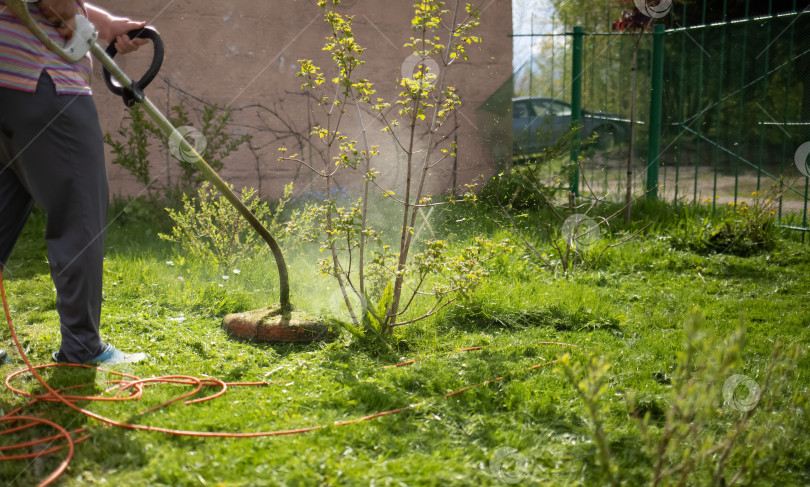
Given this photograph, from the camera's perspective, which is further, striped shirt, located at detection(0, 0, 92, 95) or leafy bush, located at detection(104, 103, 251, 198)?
leafy bush, located at detection(104, 103, 251, 198)

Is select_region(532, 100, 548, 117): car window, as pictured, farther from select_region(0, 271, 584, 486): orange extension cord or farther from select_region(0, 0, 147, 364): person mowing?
select_region(0, 0, 147, 364): person mowing

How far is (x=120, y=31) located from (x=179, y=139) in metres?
0.58

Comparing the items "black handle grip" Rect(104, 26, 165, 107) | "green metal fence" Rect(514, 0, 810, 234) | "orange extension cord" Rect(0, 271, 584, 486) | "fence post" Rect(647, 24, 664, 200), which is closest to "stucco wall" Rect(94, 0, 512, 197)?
"green metal fence" Rect(514, 0, 810, 234)

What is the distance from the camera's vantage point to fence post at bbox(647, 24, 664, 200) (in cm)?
693

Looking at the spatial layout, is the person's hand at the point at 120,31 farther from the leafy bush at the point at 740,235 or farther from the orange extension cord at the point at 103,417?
the leafy bush at the point at 740,235

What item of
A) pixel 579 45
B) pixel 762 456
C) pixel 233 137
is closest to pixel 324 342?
pixel 762 456

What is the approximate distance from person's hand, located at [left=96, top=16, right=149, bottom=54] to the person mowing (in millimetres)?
170

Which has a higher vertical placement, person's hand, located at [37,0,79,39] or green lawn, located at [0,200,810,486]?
person's hand, located at [37,0,79,39]

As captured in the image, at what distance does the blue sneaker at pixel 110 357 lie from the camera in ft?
10.1

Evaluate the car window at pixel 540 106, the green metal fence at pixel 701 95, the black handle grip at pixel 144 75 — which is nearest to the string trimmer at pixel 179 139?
the black handle grip at pixel 144 75

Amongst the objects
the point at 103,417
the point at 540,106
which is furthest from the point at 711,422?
the point at 540,106

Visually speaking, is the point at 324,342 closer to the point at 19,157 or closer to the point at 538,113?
the point at 19,157

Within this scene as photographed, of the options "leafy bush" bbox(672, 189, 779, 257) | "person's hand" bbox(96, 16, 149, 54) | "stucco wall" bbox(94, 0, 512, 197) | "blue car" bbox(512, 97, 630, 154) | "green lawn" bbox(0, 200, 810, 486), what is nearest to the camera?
"green lawn" bbox(0, 200, 810, 486)

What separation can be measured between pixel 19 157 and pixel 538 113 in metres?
9.05
